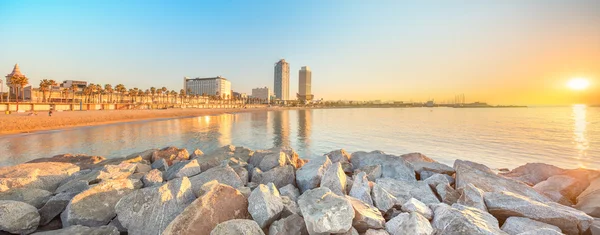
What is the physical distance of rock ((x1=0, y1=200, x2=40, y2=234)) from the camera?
4008 millimetres

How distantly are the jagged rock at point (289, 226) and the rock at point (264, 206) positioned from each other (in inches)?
5.9

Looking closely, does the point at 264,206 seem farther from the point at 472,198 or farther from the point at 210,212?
the point at 472,198

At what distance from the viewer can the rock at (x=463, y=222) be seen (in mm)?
3311

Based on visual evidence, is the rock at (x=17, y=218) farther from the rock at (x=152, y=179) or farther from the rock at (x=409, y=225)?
the rock at (x=409, y=225)

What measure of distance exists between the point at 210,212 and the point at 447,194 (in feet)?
16.4

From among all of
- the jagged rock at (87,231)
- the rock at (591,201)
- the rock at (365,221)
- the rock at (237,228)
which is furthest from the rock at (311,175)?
the rock at (591,201)

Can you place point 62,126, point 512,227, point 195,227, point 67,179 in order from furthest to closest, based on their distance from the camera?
point 62,126
point 67,179
point 512,227
point 195,227

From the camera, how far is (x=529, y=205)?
14.2 feet

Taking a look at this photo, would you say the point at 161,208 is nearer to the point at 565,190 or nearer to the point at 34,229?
the point at 34,229

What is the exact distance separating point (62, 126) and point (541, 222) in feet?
153

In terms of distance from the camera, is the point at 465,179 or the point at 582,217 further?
the point at 465,179

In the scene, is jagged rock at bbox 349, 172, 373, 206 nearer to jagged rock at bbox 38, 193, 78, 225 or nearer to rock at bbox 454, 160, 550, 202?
rock at bbox 454, 160, 550, 202

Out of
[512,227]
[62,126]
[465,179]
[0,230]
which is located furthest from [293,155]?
[62,126]

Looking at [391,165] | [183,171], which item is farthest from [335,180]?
[183,171]
